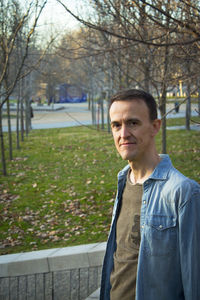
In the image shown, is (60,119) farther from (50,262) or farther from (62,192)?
(50,262)

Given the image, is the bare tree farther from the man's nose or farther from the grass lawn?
the man's nose

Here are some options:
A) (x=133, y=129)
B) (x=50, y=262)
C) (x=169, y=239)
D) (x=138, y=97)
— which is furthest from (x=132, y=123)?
(x=50, y=262)

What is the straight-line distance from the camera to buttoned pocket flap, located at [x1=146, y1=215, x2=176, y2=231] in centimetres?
194

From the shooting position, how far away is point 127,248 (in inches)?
86.7

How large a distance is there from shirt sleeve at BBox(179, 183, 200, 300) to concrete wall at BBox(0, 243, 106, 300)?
279cm

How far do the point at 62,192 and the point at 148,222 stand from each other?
6.78 metres

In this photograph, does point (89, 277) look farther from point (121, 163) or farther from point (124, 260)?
point (121, 163)

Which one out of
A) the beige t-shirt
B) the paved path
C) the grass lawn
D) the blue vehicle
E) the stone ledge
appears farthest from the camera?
the blue vehicle

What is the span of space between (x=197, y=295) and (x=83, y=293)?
3.06 meters

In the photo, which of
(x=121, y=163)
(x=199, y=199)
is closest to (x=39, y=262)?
(x=199, y=199)

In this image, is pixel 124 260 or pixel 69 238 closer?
pixel 124 260

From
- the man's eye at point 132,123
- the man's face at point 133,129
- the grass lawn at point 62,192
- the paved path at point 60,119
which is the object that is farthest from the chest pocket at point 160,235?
the paved path at point 60,119

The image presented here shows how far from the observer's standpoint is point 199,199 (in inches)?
74.1

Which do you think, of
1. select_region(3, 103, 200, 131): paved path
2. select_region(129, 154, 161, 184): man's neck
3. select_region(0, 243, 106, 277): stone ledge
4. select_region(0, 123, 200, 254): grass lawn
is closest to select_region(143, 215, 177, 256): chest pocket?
select_region(129, 154, 161, 184): man's neck
